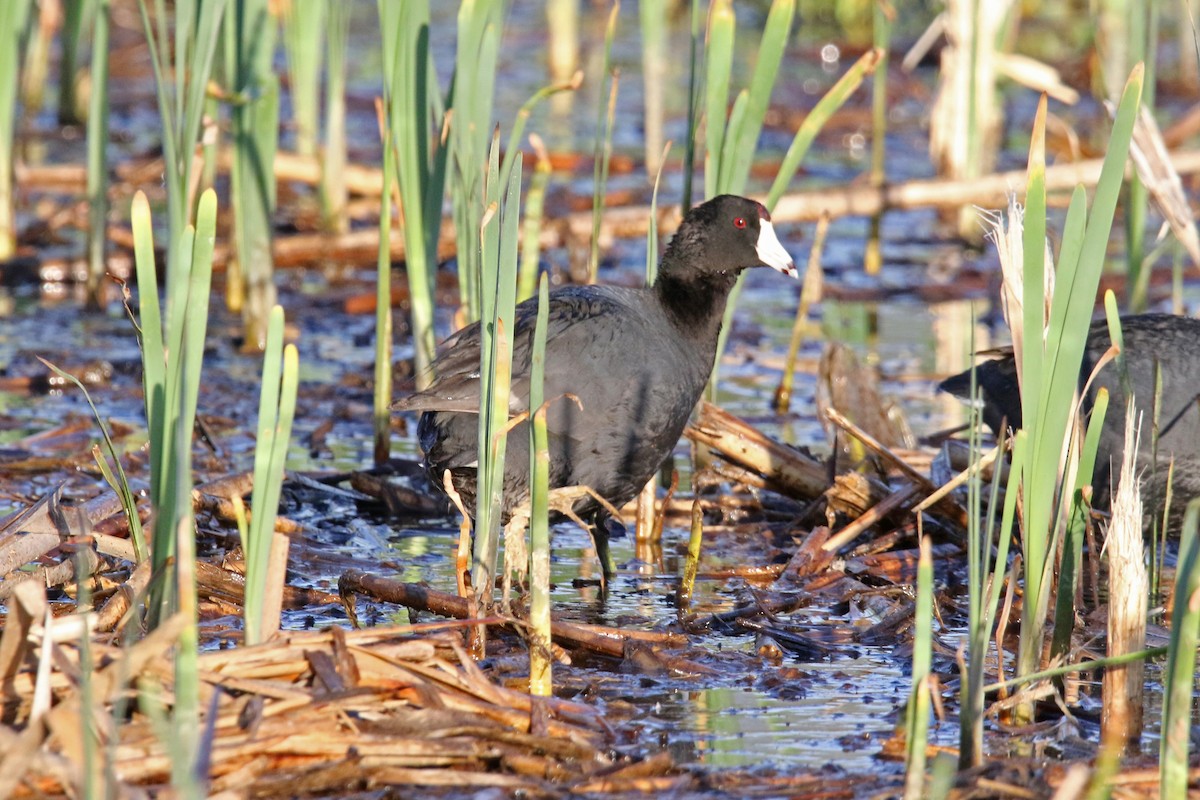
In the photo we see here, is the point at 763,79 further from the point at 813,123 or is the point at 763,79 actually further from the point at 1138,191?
the point at 1138,191

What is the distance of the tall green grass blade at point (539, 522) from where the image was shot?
256 centimetres

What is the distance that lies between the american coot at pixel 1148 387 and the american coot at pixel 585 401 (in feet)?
2.81

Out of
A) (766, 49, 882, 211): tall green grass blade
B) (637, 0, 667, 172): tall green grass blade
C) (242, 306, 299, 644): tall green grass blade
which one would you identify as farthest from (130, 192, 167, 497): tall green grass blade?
(637, 0, 667, 172): tall green grass blade

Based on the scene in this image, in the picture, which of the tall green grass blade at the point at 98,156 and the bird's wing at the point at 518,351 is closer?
the bird's wing at the point at 518,351

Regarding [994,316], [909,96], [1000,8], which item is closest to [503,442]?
[994,316]

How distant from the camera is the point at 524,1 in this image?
14039 mm

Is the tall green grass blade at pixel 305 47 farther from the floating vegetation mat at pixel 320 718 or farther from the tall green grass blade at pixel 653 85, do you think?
the floating vegetation mat at pixel 320 718

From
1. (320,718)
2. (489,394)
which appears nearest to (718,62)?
(489,394)

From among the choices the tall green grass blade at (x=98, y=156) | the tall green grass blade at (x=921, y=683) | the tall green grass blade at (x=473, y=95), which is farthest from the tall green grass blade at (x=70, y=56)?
the tall green grass blade at (x=921, y=683)

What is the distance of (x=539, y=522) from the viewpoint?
265 centimetres

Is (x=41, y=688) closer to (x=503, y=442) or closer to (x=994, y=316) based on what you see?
(x=503, y=442)

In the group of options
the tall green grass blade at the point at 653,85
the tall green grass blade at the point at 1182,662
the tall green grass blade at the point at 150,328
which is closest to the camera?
the tall green grass blade at the point at 1182,662

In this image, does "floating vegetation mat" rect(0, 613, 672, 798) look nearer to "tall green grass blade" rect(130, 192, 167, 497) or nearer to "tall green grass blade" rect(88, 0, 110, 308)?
"tall green grass blade" rect(130, 192, 167, 497)

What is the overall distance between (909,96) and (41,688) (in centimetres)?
938
